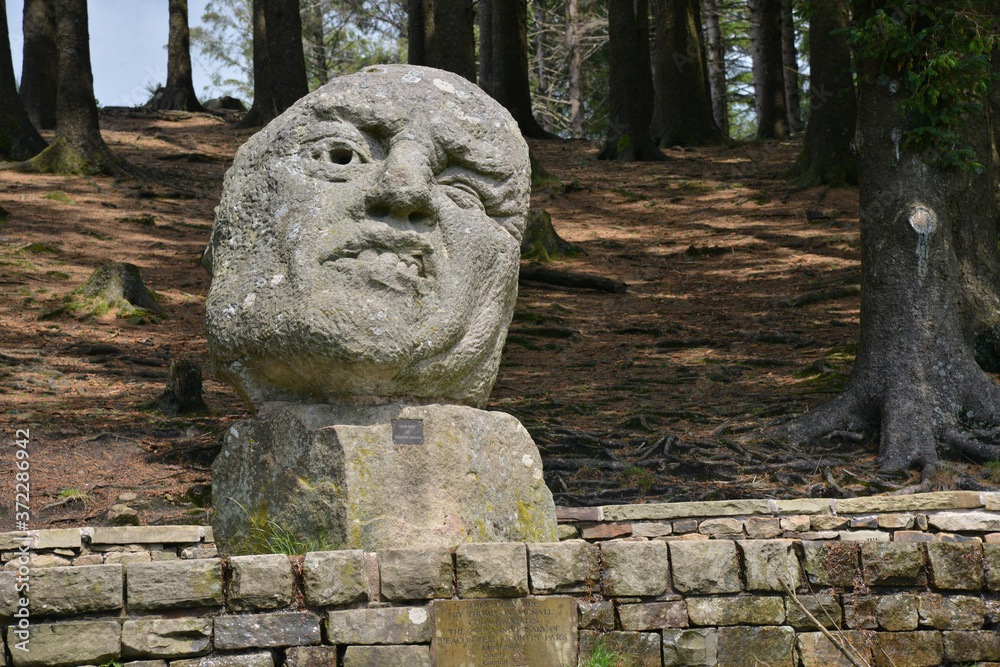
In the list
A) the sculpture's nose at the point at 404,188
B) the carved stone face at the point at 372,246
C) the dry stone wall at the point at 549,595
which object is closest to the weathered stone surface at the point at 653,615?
the dry stone wall at the point at 549,595

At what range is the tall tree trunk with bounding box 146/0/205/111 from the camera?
21188 millimetres

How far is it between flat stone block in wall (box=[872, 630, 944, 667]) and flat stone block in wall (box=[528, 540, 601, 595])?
3.85 ft

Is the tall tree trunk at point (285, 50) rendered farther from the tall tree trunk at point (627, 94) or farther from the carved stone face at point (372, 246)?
the carved stone face at point (372, 246)

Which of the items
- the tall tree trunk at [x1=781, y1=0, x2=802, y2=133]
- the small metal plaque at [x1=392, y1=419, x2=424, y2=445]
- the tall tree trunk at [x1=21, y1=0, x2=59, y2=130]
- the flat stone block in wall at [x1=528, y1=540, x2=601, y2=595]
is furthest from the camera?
the tall tree trunk at [x1=781, y1=0, x2=802, y2=133]

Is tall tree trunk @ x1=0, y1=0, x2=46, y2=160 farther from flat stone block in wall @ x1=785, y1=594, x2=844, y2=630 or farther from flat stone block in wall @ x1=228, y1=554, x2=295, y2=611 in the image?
flat stone block in wall @ x1=785, y1=594, x2=844, y2=630

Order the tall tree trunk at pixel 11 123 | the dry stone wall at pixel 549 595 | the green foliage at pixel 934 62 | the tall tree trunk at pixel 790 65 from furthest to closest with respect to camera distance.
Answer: the tall tree trunk at pixel 790 65, the tall tree trunk at pixel 11 123, the green foliage at pixel 934 62, the dry stone wall at pixel 549 595

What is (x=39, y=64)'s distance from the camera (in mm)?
18656

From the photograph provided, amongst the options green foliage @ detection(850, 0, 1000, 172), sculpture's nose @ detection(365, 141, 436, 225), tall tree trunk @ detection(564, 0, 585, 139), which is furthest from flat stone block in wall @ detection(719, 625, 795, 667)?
tall tree trunk @ detection(564, 0, 585, 139)

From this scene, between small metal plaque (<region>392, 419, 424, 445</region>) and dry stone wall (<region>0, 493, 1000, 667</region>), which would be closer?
dry stone wall (<region>0, 493, 1000, 667</region>)

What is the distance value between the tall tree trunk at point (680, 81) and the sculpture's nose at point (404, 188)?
50.5ft

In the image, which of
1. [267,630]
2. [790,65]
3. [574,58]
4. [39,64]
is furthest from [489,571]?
[574,58]

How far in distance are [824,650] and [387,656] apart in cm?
172

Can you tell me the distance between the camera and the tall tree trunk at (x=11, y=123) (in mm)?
13922

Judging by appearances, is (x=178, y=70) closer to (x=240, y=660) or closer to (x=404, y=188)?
(x=404, y=188)
